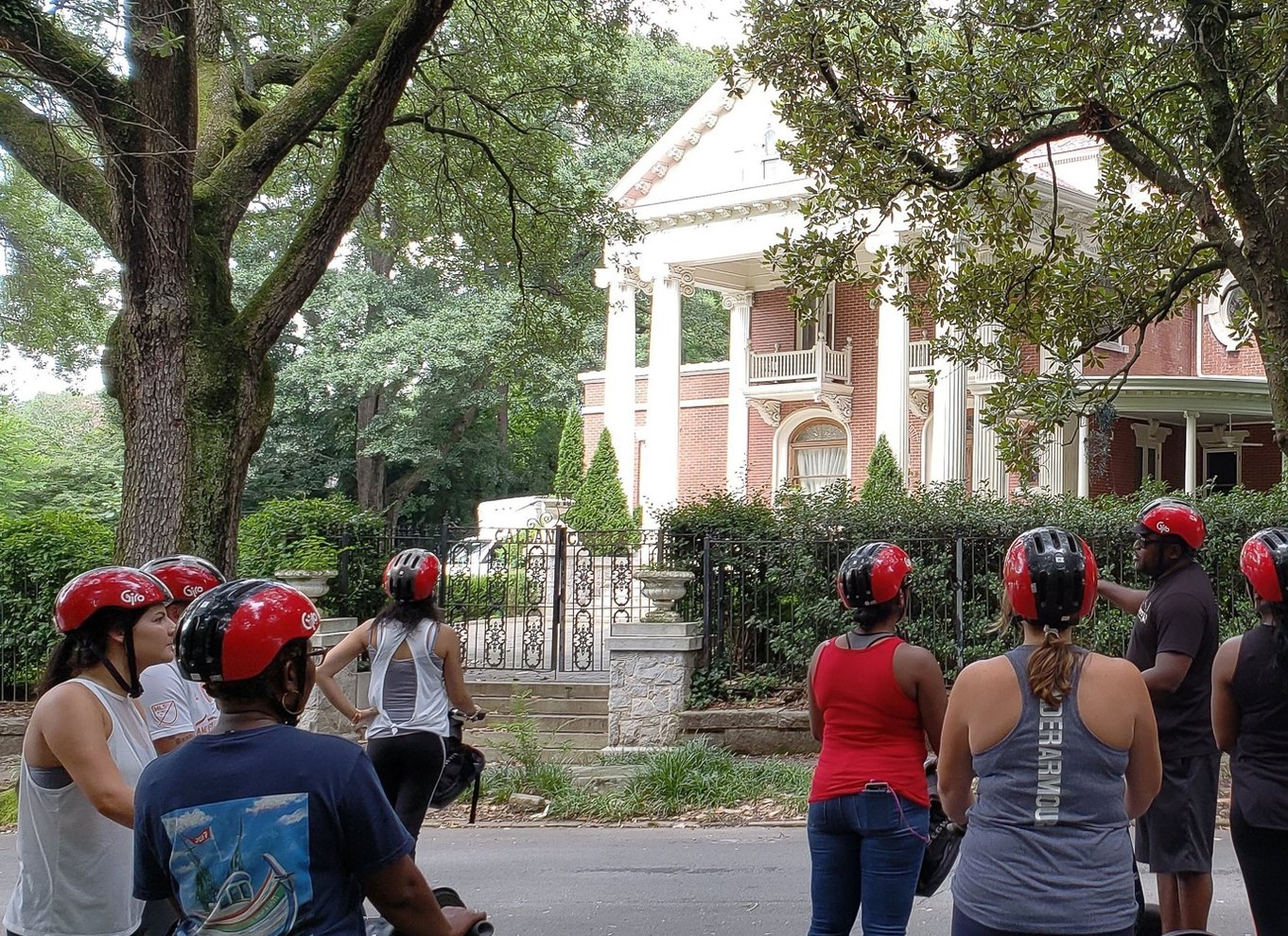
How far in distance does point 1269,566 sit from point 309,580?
9.30 meters

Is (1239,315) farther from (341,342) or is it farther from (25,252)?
(341,342)

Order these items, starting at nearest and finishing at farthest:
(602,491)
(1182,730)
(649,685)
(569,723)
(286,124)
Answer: (1182,730), (286,124), (649,685), (569,723), (602,491)

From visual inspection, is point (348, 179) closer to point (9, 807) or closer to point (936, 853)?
point (9, 807)

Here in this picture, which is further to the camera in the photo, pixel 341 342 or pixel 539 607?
pixel 341 342

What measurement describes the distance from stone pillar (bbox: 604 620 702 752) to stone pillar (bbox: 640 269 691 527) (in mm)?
16817

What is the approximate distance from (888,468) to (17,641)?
57.2 ft

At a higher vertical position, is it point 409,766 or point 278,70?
point 278,70

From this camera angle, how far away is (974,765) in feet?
10.6

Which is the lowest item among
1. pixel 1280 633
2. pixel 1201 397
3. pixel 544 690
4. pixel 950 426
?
pixel 544 690

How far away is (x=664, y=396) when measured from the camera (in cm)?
2895

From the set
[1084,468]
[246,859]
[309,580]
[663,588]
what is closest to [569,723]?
[663,588]

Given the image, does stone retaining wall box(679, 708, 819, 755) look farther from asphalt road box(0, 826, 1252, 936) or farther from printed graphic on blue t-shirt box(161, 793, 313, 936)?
printed graphic on blue t-shirt box(161, 793, 313, 936)

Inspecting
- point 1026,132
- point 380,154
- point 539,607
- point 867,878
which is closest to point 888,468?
point 539,607

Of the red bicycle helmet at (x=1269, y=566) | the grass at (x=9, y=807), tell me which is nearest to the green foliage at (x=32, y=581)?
the grass at (x=9, y=807)
